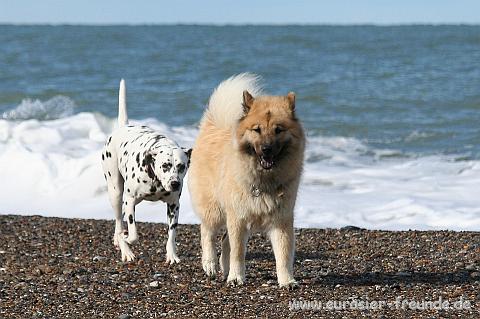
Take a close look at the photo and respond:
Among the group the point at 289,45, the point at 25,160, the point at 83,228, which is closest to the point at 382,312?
the point at 83,228

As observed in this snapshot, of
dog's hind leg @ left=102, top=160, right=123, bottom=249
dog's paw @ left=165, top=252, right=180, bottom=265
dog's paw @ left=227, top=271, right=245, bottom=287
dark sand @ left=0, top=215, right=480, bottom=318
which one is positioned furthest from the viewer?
dog's hind leg @ left=102, top=160, right=123, bottom=249

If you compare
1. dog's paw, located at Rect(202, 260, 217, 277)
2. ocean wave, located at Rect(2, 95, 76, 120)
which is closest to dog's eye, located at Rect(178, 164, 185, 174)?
dog's paw, located at Rect(202, 260, 217, 277)

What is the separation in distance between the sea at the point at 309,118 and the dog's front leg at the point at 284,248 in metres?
4.42

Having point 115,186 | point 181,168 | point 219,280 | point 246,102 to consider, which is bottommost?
point 219,280

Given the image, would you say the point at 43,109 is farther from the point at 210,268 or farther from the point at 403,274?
the point at 403,274

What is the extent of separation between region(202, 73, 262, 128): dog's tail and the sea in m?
4.13

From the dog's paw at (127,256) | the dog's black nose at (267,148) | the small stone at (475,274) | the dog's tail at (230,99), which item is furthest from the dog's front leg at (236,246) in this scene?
the small stone at (475,274)

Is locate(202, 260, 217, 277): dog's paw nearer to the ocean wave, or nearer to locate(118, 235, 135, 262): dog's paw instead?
locate(118, 235, 135, 262): dog's paw

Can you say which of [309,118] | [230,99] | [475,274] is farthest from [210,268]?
[309,118]

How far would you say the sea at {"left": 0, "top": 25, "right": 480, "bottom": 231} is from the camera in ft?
42.1

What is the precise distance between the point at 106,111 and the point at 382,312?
57.9ft

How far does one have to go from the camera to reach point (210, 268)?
7668mm

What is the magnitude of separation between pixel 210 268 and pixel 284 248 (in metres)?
0.87

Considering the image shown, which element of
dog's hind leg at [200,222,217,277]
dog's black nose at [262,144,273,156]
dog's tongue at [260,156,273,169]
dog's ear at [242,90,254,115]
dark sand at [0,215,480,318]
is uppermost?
dog's ear at [242,90,254,115]
